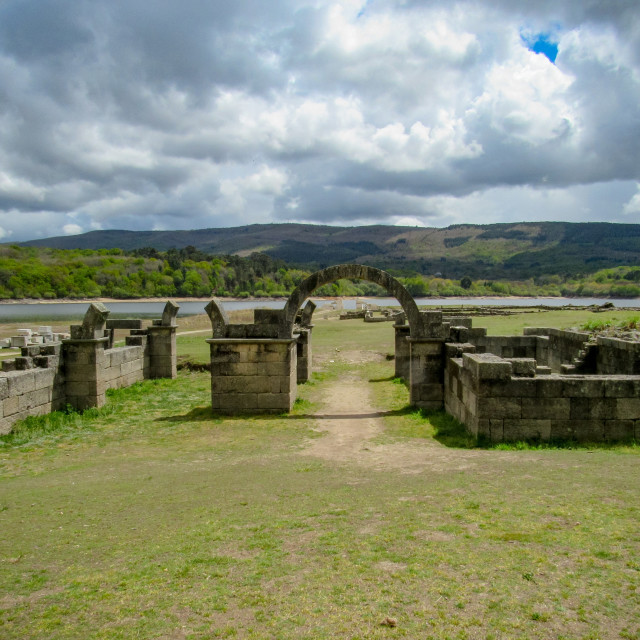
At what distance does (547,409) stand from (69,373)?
11.1m

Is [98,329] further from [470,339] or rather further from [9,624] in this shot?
[9,624]

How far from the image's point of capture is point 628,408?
8.52 meters

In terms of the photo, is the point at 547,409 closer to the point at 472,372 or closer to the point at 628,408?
the point at 628,408

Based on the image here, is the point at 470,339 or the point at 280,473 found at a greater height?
the point at 470,339

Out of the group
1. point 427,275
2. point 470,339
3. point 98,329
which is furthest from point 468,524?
point 427,275

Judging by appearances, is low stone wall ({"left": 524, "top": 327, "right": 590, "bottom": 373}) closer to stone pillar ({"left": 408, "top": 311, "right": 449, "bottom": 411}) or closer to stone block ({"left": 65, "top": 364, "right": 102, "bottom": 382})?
stone pillar ({"left": 408, "top": 311, "right": 449, "bottom": 411})

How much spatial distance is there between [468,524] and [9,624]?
3.68 m

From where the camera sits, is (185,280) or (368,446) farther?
(185,280)

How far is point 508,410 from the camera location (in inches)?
351

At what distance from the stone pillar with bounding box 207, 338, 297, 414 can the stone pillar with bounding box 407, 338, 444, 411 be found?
3056 mm

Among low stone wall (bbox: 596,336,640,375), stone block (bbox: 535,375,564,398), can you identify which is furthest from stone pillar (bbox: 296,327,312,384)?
stone block (bbox: 535,375,564,398)

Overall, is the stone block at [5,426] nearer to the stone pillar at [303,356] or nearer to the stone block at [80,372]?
the stone block at [80,372]

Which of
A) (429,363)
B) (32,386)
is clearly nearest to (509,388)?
(429,363)

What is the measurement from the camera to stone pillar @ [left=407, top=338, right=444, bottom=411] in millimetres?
12812
